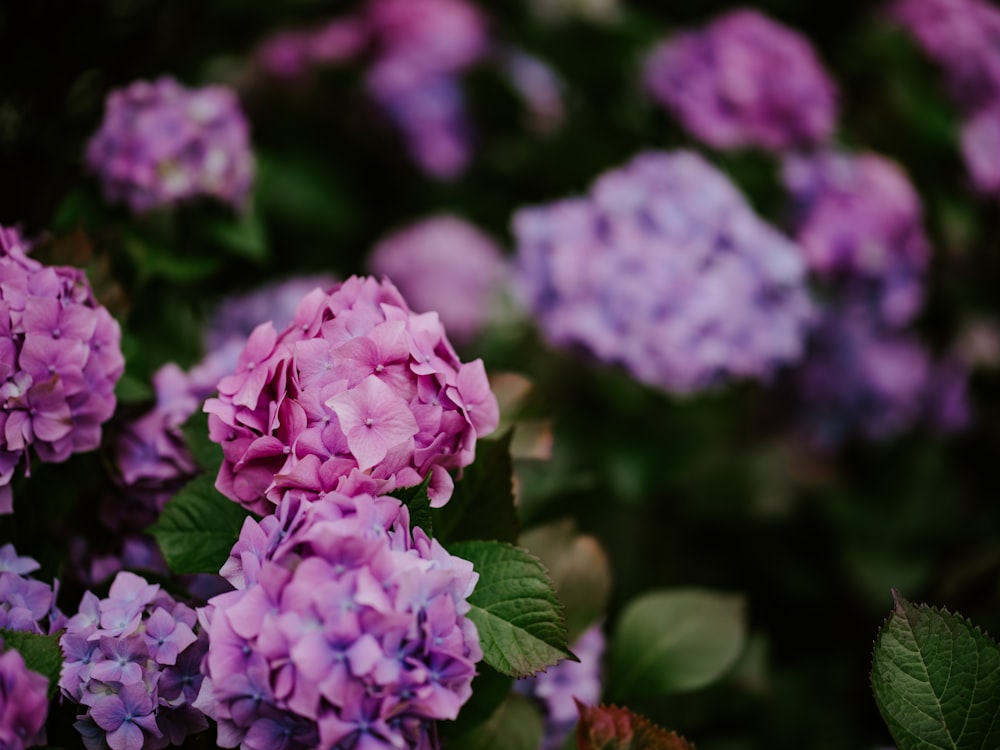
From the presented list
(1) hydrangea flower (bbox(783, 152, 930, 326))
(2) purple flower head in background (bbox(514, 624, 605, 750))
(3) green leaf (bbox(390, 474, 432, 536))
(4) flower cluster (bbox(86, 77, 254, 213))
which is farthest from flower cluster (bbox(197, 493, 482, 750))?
(1) hydrangea flower (bbox(783, 152, 930, 326))

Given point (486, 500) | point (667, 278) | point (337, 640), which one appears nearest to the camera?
point (337, 640)

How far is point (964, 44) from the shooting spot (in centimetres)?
168

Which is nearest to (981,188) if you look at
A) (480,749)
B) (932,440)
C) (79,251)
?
(932,440)

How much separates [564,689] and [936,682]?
36cm

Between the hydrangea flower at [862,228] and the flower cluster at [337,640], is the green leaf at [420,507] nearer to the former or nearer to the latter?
the flower cluster at [337,640]

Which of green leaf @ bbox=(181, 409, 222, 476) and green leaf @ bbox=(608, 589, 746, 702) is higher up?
green leaf @ bbox=(181, 409, 222, 476)

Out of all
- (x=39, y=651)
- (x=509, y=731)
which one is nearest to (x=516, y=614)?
(x=509, y=731)

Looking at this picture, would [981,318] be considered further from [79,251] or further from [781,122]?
[79,251]

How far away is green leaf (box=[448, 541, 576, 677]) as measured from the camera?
646mm

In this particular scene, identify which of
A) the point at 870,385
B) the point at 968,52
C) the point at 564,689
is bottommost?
the point at 870,385

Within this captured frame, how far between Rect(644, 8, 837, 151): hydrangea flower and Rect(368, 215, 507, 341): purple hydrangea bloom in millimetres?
496

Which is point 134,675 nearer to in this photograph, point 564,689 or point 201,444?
point 201,444

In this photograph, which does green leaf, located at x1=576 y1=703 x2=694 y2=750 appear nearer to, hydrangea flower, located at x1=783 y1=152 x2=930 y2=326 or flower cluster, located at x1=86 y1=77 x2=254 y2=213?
flower cluster, located at x1=86 y1=77 x2=254 y2=213

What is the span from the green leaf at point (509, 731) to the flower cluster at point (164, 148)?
28.4 inches
